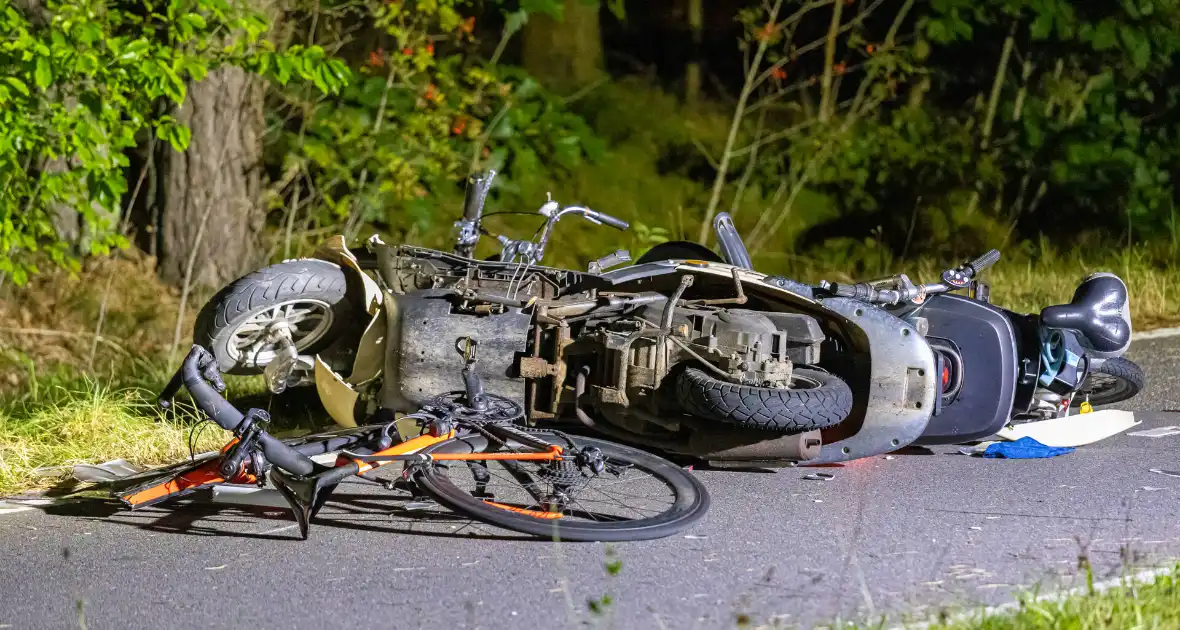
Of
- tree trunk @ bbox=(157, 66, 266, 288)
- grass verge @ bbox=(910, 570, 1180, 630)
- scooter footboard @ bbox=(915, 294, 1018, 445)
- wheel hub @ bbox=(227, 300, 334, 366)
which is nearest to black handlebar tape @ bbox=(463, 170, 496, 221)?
wheel hub @ bbox=(227, 300, 334, 366)

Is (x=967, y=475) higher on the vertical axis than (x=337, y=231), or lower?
lower

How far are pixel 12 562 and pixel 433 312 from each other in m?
2.01

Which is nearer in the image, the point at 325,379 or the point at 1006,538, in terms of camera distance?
the point at 1006,538

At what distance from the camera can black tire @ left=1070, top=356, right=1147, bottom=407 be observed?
25.2 ft

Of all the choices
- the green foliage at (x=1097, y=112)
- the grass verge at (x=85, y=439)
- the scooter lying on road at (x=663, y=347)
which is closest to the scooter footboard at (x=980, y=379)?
the scooter lying on road at (x=663, y=347)

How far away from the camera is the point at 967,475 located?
6.57 m

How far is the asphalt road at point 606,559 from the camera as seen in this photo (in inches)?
183

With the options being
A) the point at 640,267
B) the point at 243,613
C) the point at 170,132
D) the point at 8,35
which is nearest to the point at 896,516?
the point at 640,267

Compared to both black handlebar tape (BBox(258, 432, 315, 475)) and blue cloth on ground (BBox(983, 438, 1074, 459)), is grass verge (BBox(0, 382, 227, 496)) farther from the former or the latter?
blue cloth on ground (BBox(983, 438, 1074, 459))

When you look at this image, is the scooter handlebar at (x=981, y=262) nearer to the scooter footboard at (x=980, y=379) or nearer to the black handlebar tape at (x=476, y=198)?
the scooter footboard at (x=980, y=379)

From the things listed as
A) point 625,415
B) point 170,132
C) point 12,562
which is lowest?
point 12,562

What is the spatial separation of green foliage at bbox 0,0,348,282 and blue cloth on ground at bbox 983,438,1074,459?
4.12 meters

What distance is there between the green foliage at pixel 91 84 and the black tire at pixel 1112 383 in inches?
174

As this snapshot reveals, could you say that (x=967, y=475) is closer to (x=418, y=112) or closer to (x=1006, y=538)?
(x=1006, y=538)
